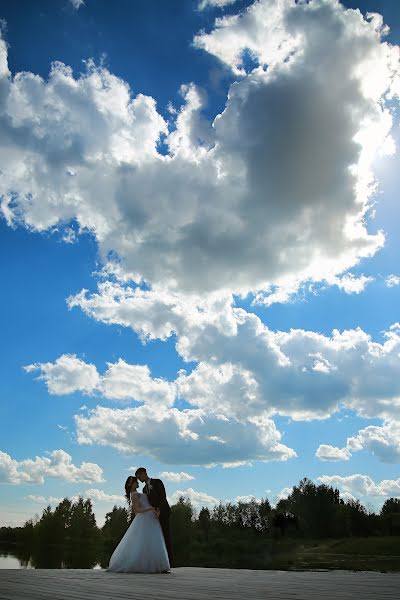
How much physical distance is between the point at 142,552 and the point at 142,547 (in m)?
0.11

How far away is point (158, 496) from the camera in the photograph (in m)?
13.9

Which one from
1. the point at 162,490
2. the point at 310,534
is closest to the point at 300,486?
the point at 310,534

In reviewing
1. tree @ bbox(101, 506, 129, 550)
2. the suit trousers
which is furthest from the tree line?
the suit trousers

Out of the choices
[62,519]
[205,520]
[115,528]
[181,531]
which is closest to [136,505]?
[181,531]

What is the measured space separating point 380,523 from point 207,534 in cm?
4006

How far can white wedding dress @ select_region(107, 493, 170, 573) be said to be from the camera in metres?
12.6

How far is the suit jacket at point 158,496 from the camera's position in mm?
13797

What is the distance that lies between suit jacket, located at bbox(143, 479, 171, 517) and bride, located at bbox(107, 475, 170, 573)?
331mm

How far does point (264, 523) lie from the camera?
108 metres

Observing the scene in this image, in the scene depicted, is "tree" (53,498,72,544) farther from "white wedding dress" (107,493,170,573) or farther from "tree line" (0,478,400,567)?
"white wedding dress" (107,493,170,573)

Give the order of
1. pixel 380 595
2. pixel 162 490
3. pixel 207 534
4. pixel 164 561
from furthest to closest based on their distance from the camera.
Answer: pixel 207 534
pixel 162 490
pixel 164 561
pixel 380 595

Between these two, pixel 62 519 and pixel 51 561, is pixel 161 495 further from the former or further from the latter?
pixel 62 519

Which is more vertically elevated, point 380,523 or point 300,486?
point 300,486

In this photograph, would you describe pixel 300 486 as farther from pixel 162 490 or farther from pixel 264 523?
pixel 162 490
